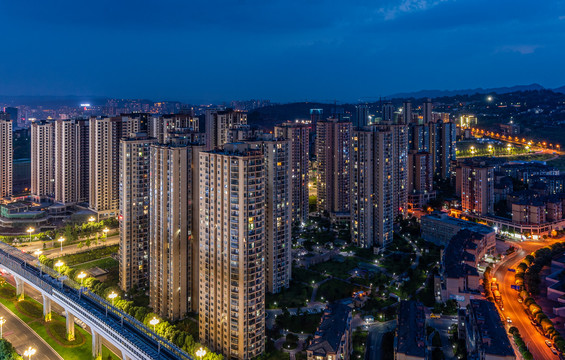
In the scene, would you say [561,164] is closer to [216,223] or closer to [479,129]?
[479,129]

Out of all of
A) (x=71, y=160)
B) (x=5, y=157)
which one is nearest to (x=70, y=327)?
(x=71, y=160)

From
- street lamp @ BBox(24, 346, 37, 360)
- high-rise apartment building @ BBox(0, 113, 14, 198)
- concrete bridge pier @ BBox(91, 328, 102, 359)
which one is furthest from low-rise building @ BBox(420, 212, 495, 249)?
high-rise apartment building @ BBox(0, 113, 14, 198)

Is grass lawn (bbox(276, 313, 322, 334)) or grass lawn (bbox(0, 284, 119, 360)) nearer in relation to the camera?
grass lawn (bbox(0, 284, 119, 360))

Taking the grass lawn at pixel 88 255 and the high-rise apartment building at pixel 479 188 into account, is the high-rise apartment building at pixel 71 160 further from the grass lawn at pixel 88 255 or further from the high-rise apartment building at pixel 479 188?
the high-rise apartment building at pixel 479 188

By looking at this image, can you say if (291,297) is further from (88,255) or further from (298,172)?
(298,172)

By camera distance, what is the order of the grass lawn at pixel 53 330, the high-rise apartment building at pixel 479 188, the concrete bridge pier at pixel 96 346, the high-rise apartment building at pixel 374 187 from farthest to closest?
1. the high-rise apartment building at pixel 479 188
2. the high-rise apartment building at pixel 374 187
3. the grass lawn at pixel 53 330
4. the concrete bridge pier at pixel 96 346

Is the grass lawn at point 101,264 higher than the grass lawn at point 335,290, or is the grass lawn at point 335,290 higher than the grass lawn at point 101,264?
the grass lawn at point 101,264

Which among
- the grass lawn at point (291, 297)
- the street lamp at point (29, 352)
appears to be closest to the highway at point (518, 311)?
the grass lawn at point (291, 297)

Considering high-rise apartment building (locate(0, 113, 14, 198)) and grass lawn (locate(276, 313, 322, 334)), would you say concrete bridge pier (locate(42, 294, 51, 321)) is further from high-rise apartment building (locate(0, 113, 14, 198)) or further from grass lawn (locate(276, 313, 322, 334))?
high-rise apartment building (locate(0, 113, 14, 198))
